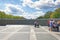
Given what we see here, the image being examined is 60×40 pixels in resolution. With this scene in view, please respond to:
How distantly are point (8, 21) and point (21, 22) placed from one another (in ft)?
15.0

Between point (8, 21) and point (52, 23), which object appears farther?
point (8, 21)

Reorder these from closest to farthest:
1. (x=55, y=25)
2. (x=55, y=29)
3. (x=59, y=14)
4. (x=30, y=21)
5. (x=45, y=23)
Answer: (x=55, y=25) → (x=55, y=29) → (x=45, y=23) → (x=30, y=21) → (x=59, y=14)

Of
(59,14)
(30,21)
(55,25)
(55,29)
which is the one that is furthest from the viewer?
(59,14)

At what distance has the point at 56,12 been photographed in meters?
143

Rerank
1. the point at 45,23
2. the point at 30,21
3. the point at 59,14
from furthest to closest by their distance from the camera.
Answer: the point at 59,14 < the point at 30,21 < the point at 45,23

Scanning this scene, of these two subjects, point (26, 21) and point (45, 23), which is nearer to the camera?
point (45, 23)

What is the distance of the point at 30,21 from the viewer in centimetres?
7475

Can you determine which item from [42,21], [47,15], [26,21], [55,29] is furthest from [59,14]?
[55,29]

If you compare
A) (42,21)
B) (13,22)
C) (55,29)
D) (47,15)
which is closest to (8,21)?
(13,22)

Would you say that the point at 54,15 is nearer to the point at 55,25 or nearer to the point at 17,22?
the point at 17,22

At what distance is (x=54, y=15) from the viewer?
139125 mm

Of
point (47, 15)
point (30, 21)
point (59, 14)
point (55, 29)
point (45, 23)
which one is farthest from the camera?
point (47, 15)

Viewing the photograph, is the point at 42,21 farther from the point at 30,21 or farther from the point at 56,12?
the point at 56,12

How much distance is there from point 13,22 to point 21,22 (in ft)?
10.3
